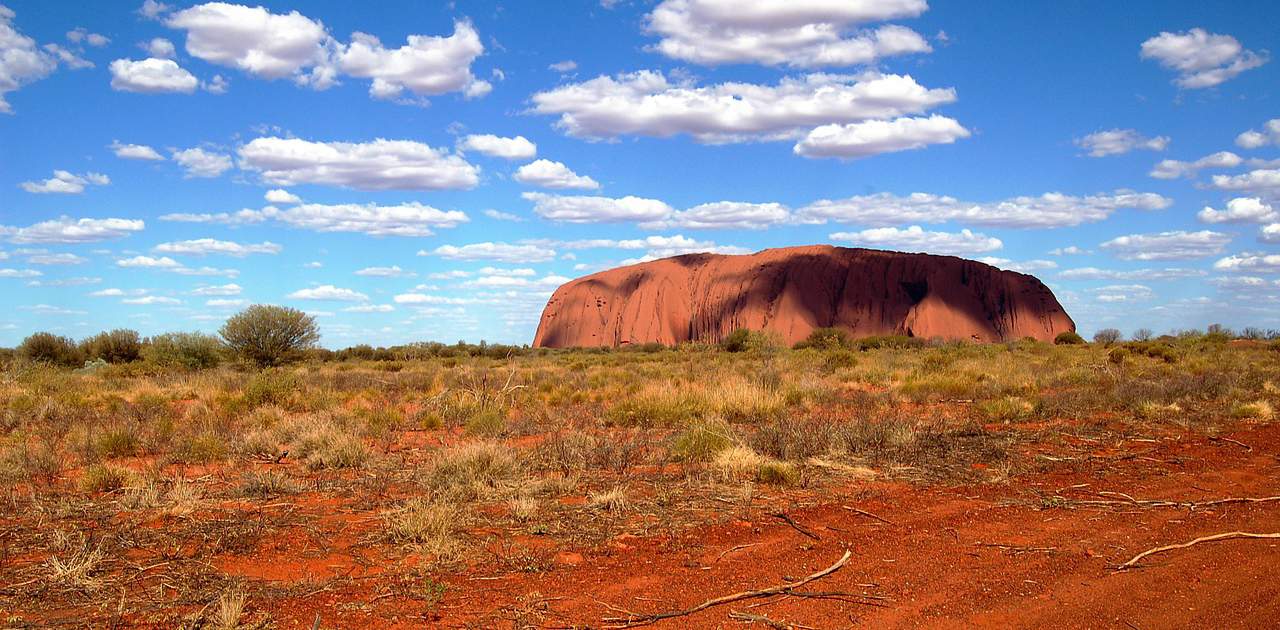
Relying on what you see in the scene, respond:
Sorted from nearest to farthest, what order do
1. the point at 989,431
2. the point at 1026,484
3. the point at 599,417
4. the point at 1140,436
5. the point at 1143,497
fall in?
the point at 1143,497, the point at 1026,484, the point at 1140,436, the point at 989,431, the point at 599,417

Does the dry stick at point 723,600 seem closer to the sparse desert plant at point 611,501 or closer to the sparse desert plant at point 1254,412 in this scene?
the sparse desert plant at point 611,501

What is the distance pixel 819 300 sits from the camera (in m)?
72.2

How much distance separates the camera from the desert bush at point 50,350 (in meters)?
34.3

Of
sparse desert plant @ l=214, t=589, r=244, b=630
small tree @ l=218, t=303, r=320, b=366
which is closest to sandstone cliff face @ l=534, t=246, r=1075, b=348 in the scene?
small tree @ l=218, t=303, r=320, b=366

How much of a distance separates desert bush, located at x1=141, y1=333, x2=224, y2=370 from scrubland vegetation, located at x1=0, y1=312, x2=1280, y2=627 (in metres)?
9.26

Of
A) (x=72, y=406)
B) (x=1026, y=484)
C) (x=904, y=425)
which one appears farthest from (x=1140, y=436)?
(x=72, y=406)

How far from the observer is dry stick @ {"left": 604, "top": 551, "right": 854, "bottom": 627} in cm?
464

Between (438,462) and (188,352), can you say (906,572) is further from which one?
(188,352)

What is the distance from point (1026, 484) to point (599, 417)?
7701 mm

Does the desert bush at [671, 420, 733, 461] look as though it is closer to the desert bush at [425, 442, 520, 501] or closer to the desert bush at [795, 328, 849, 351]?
the desert bush at [425, 442, 520, 501]

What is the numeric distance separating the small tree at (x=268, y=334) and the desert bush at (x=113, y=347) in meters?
8.81

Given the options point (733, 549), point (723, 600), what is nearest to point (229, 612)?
point (723, 600)

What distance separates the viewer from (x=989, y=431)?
1198 cm

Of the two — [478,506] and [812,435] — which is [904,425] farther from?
[478,506]
